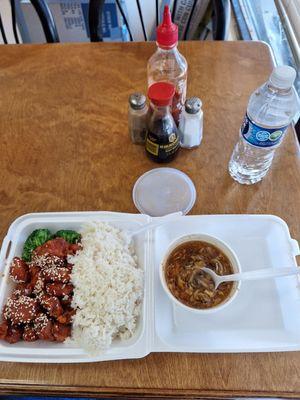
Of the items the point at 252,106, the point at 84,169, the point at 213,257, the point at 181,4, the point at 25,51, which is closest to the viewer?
the point at 213,257

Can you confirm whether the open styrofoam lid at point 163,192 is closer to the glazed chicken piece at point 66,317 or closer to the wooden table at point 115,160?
the wooden table at point 115,160

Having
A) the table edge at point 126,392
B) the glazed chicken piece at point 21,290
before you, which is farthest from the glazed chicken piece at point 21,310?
the table edge at point 126,392

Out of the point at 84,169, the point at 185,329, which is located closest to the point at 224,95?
the point at 84,169

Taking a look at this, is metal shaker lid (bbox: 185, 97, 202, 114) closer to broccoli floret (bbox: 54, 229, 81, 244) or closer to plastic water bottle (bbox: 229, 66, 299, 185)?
plastic water bottle (bbox: 229, 66, 299, 185)

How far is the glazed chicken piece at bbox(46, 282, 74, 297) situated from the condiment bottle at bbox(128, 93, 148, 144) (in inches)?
19.6

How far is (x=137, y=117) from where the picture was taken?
984mm

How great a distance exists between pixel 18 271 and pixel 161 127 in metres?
0.50

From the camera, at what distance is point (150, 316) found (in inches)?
28.3

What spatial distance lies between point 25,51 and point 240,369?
49.7 inches

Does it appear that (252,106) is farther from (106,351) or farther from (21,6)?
(21,6)

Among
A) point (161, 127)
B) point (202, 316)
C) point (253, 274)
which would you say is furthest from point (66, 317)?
point (161, 127)

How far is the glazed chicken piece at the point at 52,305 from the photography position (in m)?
0.71

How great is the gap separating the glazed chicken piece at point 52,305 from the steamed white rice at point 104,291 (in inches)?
1.3

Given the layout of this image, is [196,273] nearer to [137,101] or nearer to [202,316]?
[202,316]
